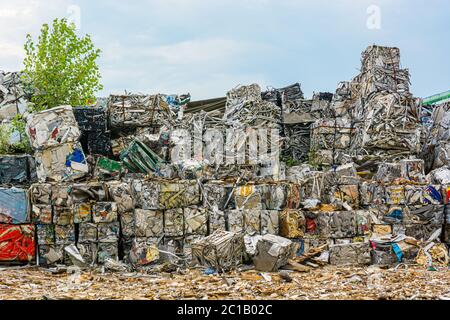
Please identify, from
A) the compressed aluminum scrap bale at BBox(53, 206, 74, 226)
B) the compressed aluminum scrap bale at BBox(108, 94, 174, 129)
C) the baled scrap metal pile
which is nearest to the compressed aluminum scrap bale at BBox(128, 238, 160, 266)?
the baled scrap metal pile

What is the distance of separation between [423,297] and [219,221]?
4130 mm

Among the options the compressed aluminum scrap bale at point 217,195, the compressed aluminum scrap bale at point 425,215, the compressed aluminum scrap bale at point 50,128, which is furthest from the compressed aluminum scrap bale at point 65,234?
the compressed aluminum scrap bale at point 425,215

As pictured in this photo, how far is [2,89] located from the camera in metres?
18.0

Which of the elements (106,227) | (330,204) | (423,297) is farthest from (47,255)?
(423,297)

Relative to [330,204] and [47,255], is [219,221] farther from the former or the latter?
[47,255]

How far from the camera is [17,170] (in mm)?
12969

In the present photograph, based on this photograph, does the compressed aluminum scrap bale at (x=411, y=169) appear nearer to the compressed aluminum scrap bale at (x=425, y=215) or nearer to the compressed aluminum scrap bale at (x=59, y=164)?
the compressed aluminum scrap bale at (x=425, y=215)

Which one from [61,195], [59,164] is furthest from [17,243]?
[59,164]

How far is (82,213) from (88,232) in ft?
1.22

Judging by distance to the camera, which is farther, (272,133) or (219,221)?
(272,133)

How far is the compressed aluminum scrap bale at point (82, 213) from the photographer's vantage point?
33.3 ft

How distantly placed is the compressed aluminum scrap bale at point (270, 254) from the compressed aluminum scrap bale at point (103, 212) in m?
2.89

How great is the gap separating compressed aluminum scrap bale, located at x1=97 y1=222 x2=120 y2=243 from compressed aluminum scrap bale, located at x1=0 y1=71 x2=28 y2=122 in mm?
9644

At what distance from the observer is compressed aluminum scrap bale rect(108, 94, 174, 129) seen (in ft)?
47.4
